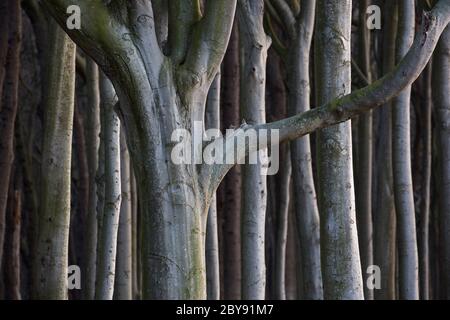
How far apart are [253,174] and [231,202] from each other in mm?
2938

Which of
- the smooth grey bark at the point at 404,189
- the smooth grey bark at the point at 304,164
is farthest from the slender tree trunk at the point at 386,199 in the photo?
the smooth grey bark at the point at 304,164

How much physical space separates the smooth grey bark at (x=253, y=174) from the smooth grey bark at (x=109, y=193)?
117 centimetres

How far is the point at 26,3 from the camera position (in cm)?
1134

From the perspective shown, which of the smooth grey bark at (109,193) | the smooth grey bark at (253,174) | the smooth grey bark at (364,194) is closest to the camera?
the smooth grey bark at (253,174)

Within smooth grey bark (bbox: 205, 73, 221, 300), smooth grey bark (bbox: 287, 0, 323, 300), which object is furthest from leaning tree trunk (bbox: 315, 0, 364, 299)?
smooth grey bark (bbox: 205, 73, 221, 300)

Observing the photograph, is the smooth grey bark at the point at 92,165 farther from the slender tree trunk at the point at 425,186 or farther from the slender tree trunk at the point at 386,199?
the slender tree trunk at the point at 425,186

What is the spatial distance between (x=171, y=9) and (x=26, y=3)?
21.4 ft

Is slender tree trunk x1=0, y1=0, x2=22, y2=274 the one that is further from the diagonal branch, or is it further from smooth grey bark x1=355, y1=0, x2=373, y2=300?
the diagonal branch

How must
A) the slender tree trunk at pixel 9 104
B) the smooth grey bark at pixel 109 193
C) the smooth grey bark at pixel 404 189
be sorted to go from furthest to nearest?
1. the slender tree trunk at pixel 9 104
2. the smooth grey bark at pixel 404 189
3. the smooth grey bark at pixel 109 193

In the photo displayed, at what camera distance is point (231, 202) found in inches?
430

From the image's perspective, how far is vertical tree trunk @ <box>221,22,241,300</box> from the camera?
10.6 m

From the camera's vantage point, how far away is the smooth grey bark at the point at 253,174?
26.3ft

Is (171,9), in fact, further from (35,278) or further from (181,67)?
(35,278)
